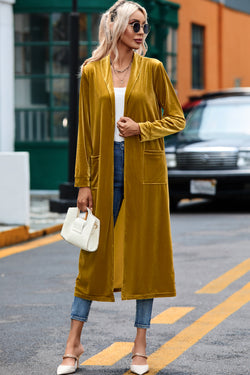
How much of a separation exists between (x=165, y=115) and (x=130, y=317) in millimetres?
1841

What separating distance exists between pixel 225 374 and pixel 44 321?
172 cm

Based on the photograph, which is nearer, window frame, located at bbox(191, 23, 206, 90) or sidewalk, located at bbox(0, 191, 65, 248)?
sidewalk, located at bbox(0, 191, 65, 248)

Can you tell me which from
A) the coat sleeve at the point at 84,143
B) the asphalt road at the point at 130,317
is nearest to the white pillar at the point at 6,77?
the asphalt road at the point at 130,317

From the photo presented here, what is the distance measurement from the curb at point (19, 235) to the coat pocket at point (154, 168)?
546cm

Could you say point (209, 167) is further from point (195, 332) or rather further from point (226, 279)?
point (195, 332)

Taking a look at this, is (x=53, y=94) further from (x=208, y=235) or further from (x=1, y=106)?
(x=208, y=235)

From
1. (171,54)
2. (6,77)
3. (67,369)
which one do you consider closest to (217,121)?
(6,77)

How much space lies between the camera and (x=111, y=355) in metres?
5.25

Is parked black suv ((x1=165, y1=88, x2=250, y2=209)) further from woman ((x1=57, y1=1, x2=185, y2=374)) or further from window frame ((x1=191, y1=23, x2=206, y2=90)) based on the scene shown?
window frame ((x1=191, y1=23, x2=206, y2=90))

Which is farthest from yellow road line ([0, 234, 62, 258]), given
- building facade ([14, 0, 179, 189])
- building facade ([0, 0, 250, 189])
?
building facade ([14, 0, 179, 189])

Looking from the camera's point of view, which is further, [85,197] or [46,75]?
[46,75]

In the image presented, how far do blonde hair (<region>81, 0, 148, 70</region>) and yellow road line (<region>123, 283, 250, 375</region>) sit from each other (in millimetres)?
1615

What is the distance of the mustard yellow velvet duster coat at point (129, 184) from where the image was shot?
15.9 ft

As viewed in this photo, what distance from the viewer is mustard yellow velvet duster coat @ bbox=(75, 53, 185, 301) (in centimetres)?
483
